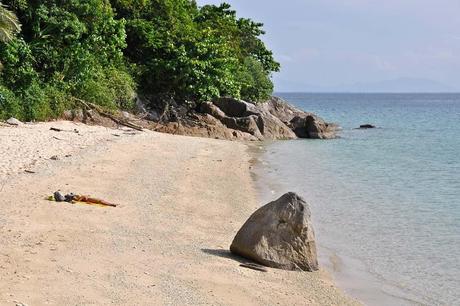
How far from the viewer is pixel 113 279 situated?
7703 millimetres

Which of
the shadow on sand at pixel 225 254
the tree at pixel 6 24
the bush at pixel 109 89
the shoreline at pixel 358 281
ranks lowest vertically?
the shoreline at pixel 358 281

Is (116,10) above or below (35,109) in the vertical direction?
above

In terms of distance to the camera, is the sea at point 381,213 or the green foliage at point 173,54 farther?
the green foliage at point 173,54

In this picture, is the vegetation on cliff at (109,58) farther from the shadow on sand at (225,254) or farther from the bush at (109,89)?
the shadow on sand at (225,254)

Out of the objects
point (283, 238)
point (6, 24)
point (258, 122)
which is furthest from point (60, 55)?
point (283, 238)

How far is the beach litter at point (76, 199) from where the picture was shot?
38.4 ft

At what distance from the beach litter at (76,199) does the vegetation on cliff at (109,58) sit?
11.5 meters

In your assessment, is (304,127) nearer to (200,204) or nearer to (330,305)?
(200,204)

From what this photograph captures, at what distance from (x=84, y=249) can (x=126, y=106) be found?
2427 centimetres

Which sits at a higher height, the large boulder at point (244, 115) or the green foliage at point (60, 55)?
the green foliage at point (60, 55)

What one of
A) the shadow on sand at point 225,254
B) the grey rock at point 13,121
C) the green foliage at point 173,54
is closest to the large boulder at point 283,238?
the shadow on sand at point 225,254

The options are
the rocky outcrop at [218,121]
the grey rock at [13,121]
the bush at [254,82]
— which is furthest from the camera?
the bush at [254,82]

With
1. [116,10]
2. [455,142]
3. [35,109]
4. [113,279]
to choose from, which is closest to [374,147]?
[455,142]

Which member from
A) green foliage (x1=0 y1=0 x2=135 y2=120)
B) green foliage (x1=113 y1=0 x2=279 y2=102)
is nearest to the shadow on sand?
green foliage (x1=0 y1=0 x2=135 y2=120)
